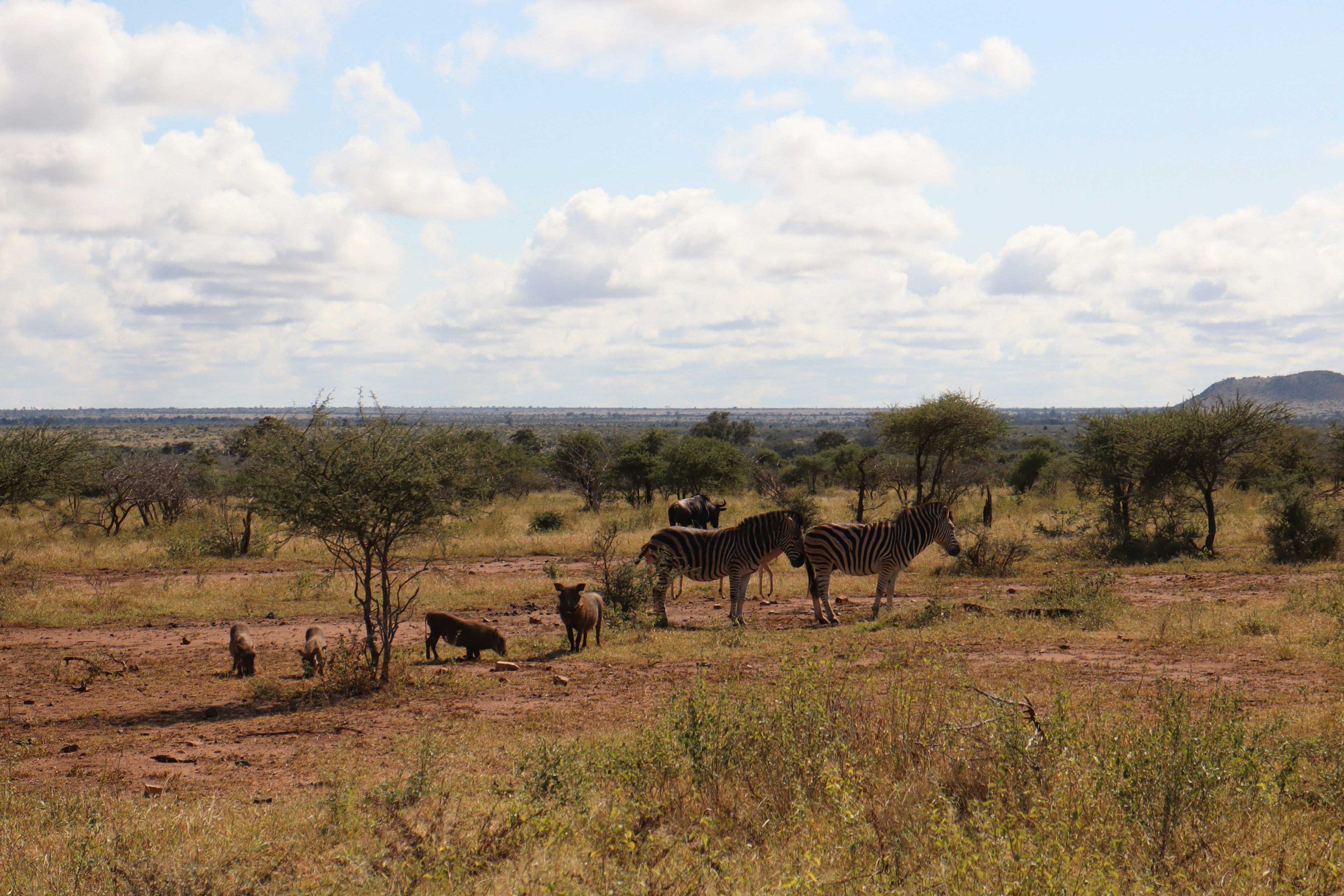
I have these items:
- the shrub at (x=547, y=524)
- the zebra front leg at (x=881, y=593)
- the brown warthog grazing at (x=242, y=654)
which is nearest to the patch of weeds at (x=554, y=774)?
the brown warthog grazing at (x=242, y=654)

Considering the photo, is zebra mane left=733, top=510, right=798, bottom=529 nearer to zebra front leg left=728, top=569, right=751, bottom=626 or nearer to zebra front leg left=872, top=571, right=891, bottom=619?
zebra front leg left=728, top=569, right=751, bottom=626

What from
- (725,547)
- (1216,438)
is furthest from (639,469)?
(725,547)

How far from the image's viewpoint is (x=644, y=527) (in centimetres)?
2689

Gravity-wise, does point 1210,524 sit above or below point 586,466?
below

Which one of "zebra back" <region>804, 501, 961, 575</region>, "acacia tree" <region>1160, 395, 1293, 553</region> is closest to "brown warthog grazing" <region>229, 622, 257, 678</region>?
"zebra back" <region>804, 501, 961, 575</region>

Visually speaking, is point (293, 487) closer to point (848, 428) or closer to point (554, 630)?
point (554, 630)

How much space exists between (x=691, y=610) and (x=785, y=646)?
487 cm

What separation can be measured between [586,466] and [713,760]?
91.1ft

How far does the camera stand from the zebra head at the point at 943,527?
1553cm

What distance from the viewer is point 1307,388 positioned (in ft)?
625

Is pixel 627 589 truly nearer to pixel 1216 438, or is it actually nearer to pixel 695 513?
pixel 695 513

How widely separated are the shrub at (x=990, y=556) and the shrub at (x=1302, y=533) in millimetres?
5261

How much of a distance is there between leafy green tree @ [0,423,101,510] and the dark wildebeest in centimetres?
1431

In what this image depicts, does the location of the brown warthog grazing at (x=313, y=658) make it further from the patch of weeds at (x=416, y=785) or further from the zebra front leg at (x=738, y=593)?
the zebra front leg at (x=738, y=593)
